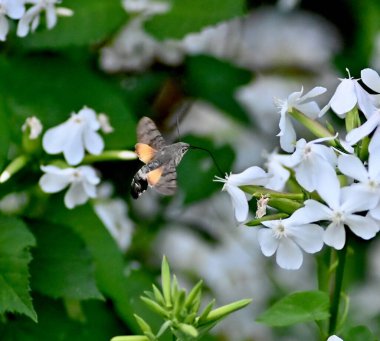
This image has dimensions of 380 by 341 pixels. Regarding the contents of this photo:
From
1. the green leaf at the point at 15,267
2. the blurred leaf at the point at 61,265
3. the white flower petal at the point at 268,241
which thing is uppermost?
the white flower petal at the point at 268,241

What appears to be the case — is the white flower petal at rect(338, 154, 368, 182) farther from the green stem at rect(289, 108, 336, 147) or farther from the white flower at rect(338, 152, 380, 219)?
the green stem at rect(289, 108, 336, 147)

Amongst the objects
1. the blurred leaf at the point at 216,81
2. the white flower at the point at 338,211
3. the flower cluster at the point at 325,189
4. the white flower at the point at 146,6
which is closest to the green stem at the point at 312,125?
the flower cluster at the point at 325,189

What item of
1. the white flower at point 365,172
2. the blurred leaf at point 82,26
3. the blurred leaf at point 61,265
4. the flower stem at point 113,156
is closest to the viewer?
the white flower at point 365,172

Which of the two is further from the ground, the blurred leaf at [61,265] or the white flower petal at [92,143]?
the white flower petal at [92,143]

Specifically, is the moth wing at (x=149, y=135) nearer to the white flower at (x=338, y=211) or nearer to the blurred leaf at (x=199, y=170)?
the white flower at (x=338, y=211)

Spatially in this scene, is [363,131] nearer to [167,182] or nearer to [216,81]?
[167,182]

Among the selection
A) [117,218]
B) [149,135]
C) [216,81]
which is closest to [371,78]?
[149,135]

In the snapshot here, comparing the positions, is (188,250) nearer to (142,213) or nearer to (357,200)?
(142,213)
